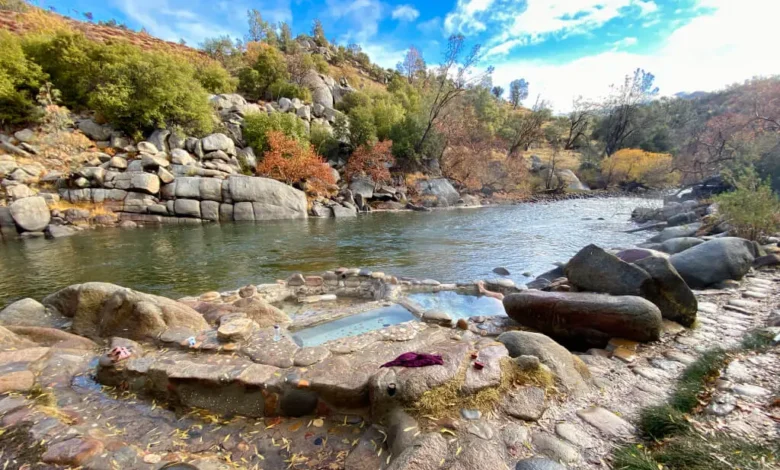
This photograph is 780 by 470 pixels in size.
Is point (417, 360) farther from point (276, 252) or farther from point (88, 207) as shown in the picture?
point (88, 207)

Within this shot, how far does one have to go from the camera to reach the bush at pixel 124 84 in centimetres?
1773

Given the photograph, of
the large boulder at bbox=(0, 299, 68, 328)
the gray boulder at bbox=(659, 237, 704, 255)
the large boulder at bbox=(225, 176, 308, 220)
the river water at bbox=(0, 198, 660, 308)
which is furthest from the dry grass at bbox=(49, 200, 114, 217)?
the gray boulder at bbox=(659, 237, 704, 255)

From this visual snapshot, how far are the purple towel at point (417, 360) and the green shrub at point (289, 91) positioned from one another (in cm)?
3182

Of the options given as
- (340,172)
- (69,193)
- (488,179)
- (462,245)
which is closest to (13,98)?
(69,193)

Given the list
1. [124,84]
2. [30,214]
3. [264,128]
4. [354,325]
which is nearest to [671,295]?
[354,325]

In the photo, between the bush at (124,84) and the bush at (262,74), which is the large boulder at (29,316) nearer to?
the bush at (124,84)

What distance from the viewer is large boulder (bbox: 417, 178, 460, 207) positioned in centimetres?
2473

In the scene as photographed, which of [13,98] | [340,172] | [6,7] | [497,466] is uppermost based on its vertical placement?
[6,7]

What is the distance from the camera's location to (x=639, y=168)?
30953mm

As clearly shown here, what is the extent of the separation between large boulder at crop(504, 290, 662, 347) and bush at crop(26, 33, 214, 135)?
22.5 meters

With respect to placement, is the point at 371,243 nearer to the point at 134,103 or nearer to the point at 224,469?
the point at 224,469

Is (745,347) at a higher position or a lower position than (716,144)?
lower

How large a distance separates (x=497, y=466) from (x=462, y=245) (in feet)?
31.0

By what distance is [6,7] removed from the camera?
29391mm
